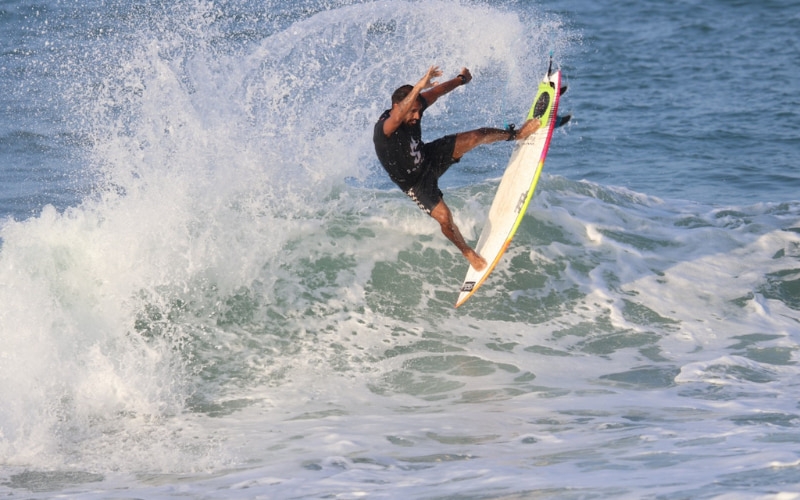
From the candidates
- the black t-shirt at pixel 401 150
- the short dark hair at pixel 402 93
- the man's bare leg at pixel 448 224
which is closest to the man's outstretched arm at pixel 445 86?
the black t-shirt at pixel 401 150

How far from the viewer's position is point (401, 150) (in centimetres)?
735

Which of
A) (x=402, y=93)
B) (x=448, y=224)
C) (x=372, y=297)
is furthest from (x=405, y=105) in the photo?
(x=372, y=297)

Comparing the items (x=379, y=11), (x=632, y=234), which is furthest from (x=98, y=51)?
(x=632, y=234)

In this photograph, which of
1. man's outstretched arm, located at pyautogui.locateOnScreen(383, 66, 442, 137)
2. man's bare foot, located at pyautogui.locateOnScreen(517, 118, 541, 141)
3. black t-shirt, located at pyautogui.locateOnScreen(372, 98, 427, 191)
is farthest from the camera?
man's bare foot, located at pyautogui.locateOnScreen(517, 118, 541, 141)

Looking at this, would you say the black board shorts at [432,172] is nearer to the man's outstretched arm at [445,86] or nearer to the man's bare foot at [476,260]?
the man's outstretched arm at [445,86]

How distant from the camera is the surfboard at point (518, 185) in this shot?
798cm

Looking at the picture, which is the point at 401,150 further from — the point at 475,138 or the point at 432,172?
the point at 475,138

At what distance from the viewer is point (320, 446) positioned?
241 inches

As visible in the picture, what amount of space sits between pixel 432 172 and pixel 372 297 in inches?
73.8

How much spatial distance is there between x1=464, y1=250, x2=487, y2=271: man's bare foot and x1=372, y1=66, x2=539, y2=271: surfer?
0.04 feet

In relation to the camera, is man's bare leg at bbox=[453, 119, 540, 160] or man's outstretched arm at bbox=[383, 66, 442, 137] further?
man's bare leg at bbox=[453, 119, 540, 160]

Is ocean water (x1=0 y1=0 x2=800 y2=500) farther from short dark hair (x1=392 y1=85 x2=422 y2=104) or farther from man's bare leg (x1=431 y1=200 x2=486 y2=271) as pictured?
short dark hair (x1=392 y1=85 x2=422 y2=104)

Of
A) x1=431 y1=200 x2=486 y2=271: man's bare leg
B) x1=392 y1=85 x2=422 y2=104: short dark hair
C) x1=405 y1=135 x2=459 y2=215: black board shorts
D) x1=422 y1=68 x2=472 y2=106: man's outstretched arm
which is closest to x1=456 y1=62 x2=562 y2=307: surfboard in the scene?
x1=431 y1=200 x2=486 y2=271: man's bare leg

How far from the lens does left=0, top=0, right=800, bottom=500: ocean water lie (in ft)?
19.0
